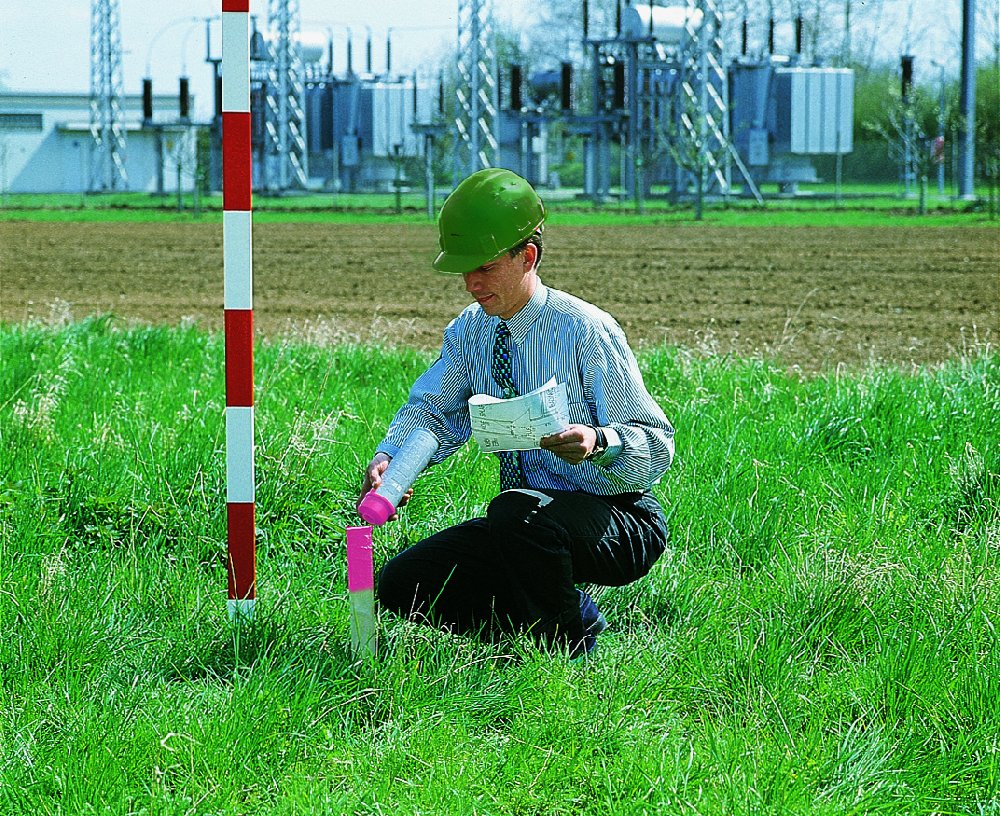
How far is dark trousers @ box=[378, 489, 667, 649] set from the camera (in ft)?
11.2

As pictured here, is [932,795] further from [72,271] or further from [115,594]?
[72,271]

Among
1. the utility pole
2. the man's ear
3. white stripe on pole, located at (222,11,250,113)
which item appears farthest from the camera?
the utility pole

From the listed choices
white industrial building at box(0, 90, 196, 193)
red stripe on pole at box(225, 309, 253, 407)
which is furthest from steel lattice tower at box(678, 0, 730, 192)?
red stripe on pole at box(225, 309, 253, 407)

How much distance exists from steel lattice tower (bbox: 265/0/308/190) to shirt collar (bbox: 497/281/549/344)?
54.2 metres

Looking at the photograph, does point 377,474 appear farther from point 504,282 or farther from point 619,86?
point 619,86

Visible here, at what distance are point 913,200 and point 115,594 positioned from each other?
47.5m

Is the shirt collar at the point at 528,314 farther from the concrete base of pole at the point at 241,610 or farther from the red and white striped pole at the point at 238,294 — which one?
the concrete base of pole at the point at 241,610

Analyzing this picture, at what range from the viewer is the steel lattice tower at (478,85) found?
46594 mm

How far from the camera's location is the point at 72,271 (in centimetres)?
1850

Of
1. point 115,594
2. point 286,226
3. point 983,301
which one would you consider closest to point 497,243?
point 115,594

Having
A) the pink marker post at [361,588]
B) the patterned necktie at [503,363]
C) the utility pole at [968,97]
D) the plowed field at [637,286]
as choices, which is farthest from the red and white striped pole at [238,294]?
the utility pole at [968,97]

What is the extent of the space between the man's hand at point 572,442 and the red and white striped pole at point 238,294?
36.2 inches

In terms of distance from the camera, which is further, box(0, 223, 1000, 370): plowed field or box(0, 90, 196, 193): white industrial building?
box(0, 90, 196, 193): white industrial building

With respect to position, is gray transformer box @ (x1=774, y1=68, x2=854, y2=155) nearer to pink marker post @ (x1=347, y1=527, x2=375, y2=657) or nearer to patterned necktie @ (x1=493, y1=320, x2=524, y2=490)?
patterned necktie @ (x1=493, y1=320, x2=524, y2=490)
